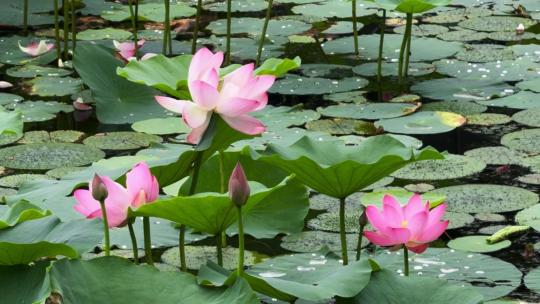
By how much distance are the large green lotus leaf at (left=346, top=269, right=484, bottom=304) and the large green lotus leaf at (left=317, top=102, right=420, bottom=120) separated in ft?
5.90

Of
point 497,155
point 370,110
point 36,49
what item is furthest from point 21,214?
point 36,49

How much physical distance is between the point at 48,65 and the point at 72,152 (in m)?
1.13

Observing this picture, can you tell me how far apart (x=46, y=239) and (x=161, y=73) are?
92cm

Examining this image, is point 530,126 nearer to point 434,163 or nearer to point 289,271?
point 434,163

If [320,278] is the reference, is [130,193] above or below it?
above

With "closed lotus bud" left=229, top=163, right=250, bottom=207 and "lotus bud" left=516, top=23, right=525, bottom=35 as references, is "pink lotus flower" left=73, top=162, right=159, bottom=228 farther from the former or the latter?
"lotus bud" left=516, top=23, right=525, bottom=35

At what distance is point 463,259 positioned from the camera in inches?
101

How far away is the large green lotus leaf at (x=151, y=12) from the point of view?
5105 millimetres

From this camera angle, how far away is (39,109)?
3.82m

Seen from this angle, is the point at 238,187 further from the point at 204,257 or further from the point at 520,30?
the point at 520,30

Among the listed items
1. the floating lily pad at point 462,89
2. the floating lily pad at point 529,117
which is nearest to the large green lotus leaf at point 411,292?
the floating lily pad at point 529,117

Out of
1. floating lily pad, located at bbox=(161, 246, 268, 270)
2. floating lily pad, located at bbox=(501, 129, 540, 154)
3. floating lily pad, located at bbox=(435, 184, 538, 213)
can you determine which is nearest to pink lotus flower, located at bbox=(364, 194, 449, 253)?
floating lily pad, located at bbox=(161, 246, 268, 270)

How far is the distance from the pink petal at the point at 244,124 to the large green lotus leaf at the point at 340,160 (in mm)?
86

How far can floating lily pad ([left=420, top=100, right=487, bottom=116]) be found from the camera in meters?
3.75
